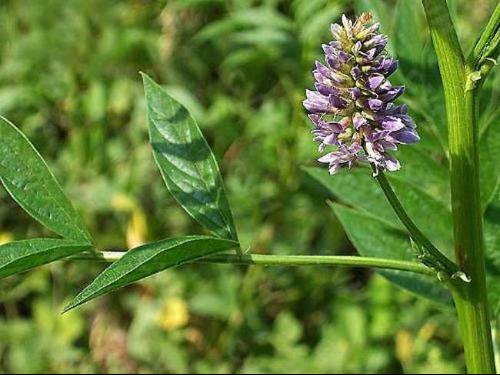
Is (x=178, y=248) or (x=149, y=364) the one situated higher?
(x=178, y=248)

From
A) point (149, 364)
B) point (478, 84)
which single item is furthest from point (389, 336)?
point (478, 84)

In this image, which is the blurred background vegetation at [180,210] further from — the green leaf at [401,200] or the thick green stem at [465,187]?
the thick green stem at [465,187]

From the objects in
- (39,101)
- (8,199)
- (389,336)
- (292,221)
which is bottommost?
(389,336)

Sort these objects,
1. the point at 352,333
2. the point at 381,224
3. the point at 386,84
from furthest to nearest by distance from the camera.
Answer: the point at 352,333, the point at 381,224, the point at 386,84

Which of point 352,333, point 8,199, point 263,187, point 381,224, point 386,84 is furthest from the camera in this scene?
point 8,199

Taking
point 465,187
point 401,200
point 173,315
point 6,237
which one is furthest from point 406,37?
point 6,237

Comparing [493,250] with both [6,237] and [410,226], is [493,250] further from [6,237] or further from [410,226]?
[6,237]

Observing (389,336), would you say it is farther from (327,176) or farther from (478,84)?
(478,84)
